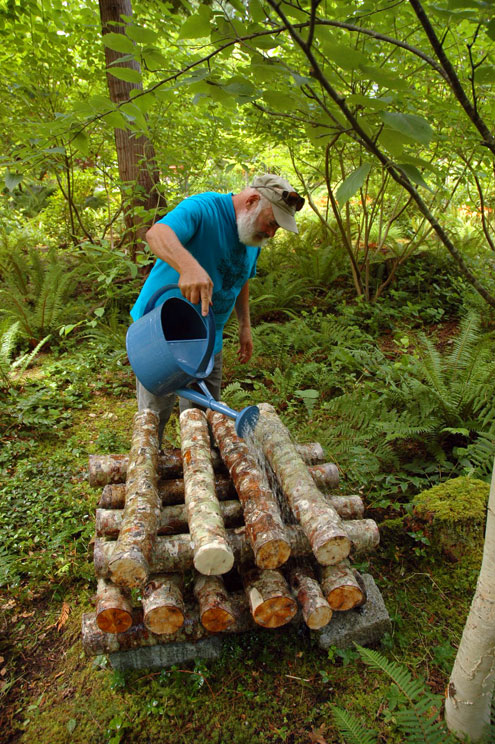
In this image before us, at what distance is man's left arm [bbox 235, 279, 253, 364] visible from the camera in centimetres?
315

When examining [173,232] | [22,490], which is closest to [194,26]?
[173,232]

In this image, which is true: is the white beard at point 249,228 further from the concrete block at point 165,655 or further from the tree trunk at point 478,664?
A: the concrete block at point 165,655

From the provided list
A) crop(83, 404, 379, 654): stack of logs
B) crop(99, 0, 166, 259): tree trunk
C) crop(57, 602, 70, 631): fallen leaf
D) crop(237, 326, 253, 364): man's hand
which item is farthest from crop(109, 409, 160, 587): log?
crop(99, 0, 166, 259): tree trunk

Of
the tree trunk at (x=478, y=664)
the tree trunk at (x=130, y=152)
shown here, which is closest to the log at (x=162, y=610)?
the tree trunk at (x=478, y=664)

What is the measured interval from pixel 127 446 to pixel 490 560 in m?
2.65

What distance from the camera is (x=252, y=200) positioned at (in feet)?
7.78

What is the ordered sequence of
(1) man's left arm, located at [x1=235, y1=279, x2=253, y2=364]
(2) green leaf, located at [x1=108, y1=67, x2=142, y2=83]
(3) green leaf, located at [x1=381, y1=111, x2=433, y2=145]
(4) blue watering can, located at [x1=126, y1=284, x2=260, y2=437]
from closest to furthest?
1. (3) green leaf, located at [x1=381, y1=111, x2=433, y2=145]
2. (2) green leaf, located at [x1=108, y1=67, x2=142, y2=83]
3. (4) blue watering can, located at [x1=126, y1=284, x2=260, y2=437]
4. (1) man's left arm, located at [x1=235, y1=279, x2=253, y2=364]

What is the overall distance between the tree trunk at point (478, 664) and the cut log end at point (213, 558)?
0.83 meters

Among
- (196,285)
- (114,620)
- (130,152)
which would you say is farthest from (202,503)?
(130,152)

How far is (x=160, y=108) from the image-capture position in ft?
15.5

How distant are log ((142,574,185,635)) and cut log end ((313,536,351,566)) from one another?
1.91 ft

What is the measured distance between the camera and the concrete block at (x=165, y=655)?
190cm

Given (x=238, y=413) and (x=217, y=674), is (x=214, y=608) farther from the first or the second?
(x=238, y=413)

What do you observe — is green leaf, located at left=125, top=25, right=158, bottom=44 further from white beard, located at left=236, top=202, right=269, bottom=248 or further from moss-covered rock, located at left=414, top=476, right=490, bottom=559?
moss-covered rock, located at left=414, top=476, right=490, bottom=559
